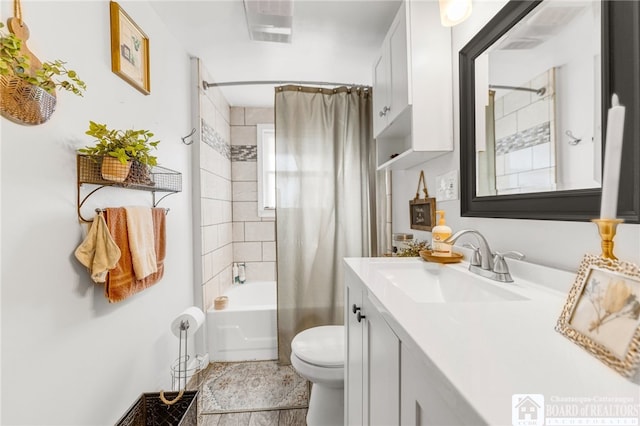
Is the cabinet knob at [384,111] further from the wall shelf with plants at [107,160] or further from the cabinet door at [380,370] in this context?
the wall shelf with plants at [107,160]

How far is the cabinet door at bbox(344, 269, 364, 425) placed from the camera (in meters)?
1.08

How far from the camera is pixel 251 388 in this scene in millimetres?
2014

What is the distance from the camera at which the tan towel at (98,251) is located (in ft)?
3.51

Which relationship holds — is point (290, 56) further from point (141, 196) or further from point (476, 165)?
point (476, 165)

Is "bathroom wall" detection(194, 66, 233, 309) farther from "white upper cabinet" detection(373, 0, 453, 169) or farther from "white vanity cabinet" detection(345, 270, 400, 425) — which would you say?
"white upper cabinet" detection(373, 0, 453, 169)

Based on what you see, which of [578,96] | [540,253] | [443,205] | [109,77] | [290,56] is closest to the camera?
[578,96]

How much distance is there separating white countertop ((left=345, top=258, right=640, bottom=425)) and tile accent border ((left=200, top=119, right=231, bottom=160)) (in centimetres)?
211

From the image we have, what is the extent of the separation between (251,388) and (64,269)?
150 centimetres

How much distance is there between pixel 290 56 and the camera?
6.81 ft

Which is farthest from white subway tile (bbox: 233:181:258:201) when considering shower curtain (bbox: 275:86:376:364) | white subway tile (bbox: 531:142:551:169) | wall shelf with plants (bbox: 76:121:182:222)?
white subway tile (bbox: 531:142:551:169)

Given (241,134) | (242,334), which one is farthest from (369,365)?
(241,134)

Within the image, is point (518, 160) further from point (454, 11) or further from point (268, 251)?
point (268, 251)

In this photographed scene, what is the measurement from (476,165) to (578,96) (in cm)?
44

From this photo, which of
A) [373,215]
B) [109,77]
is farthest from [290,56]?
[373,215]
